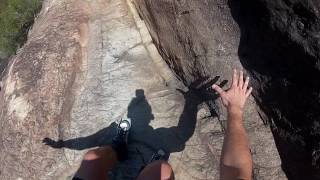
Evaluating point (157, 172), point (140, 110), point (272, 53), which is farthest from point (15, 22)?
point (272, 53)

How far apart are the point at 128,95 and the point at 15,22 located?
507cm

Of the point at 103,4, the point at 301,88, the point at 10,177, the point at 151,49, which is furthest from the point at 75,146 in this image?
the point at 301,88

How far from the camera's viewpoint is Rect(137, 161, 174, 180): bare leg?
3521 millimetres

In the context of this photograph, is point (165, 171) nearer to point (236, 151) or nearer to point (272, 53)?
point (236, 151)

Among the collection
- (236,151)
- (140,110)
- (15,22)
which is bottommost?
(15,22)

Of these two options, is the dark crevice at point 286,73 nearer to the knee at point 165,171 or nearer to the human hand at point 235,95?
the human hand at point 235,95

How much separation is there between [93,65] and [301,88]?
71.1 inches

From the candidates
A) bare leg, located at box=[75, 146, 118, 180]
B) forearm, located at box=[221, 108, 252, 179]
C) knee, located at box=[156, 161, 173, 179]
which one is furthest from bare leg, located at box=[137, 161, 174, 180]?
forearm, located at box=[221, 108, 252, 179]

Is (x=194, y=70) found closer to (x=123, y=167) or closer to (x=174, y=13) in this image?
(x=174, y=13)

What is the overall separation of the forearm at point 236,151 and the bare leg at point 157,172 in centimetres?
64

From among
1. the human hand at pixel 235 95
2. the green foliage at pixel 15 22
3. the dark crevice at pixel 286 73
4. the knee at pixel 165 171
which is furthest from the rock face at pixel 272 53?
the green foliage at pixel 15 22

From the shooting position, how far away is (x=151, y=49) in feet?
15.0

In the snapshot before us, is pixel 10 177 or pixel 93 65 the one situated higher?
pixel 93 65

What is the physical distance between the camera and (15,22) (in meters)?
8.94
